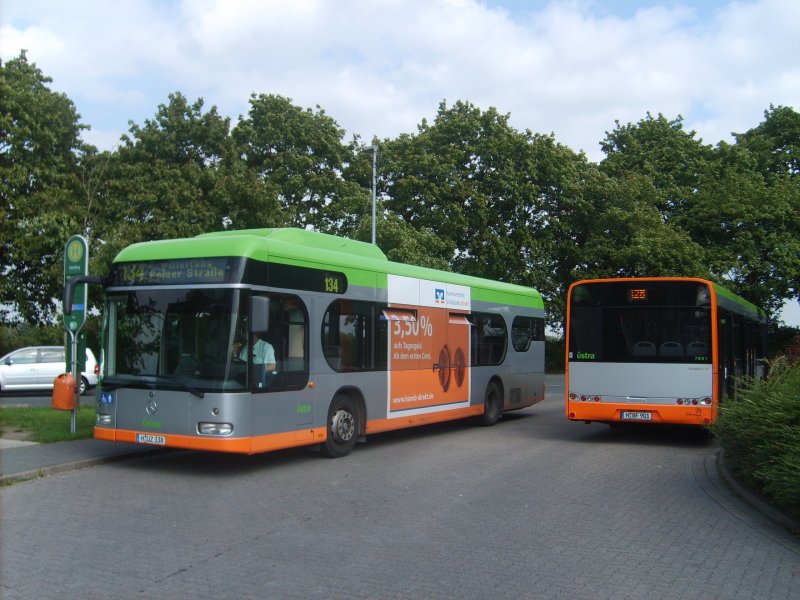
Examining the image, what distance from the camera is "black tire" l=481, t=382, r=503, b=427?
16922mm

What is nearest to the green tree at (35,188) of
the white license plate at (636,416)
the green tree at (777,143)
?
the white license plate at (636,416)

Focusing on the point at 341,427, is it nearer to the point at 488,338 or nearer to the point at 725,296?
the point at 488,338

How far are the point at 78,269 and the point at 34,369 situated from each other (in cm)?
1344

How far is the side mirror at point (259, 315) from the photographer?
974 centimetres

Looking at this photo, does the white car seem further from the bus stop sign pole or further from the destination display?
the destination display

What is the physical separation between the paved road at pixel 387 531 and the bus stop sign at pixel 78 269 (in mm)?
2720

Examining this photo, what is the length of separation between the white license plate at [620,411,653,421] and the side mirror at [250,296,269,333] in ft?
23.7

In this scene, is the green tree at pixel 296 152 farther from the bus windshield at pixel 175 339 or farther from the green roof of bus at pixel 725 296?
the bus windshield at pixel 175 339

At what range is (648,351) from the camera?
14.0m

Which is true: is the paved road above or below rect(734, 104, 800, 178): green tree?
below

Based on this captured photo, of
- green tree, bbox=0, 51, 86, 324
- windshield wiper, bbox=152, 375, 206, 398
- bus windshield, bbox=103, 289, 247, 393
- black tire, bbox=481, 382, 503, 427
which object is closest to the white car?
green tree, bbox=0, 51, 86, 324

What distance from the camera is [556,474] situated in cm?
1069

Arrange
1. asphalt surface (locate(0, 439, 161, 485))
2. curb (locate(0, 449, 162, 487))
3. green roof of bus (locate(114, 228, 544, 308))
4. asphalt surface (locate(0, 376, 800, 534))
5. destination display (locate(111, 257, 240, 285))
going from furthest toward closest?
green roof of bus (locate(114, 228, 544, 308)), destination display (locate(111, 257, 240, 285)), asphalt surface (locate(0, 439, 161, 485)), curb (locate(0, 449, 162, 487)), asphalt surface (locate(0, 376, 800, 534))

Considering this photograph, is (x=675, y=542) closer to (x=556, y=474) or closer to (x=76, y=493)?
(x=556, y=474)
